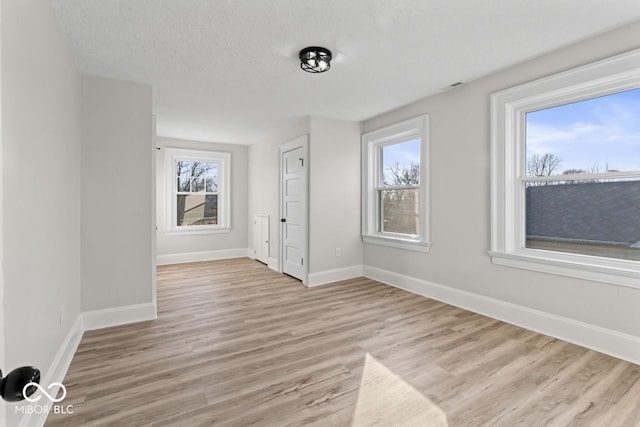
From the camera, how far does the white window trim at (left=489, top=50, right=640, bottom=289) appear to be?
227 cm

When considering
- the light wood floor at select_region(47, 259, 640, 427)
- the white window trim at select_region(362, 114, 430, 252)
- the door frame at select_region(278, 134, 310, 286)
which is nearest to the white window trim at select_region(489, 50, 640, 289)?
the light wood floor at select_region(47, 259, 640, 427)

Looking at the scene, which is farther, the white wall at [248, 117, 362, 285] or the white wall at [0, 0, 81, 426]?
the white wall at [248, 117, 362, 285]

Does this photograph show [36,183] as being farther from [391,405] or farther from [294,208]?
[294,208]

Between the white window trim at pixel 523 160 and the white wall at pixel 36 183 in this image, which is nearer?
the white wall at pixel 36 183

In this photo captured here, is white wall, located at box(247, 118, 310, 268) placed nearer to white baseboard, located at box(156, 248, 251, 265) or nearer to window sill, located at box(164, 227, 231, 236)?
white baseboard, located at box(156, 248, 251, 265)

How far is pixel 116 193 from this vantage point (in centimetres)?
293

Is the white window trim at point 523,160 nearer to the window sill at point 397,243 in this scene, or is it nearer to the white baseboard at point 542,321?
the white baseboard at point 542,321

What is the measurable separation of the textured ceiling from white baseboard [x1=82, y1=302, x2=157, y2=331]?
222cm

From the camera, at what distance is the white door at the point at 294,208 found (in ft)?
14.4

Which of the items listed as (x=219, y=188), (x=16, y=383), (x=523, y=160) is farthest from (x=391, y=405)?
(x=219, y=188)

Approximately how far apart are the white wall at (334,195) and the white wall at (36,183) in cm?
266

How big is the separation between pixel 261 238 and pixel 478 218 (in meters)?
3.84

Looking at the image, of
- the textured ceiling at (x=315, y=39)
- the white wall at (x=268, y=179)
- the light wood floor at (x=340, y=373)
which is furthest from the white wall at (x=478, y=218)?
the white wall at (x=268, y=179)

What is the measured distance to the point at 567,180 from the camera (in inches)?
104
